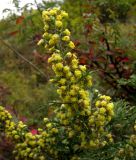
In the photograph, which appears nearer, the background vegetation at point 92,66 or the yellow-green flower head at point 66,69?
the yellow-green flower head at point 66,69

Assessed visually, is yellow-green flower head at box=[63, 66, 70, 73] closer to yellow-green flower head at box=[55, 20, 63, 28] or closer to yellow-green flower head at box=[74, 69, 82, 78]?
yellow-green flower head at box=[74, 69, 82, 78]

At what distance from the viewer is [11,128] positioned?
2.99 meters

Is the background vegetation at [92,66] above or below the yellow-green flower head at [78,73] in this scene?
above

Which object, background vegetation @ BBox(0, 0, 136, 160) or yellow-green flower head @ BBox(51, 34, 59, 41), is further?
background vegetation @ BBox(0, 0, 136, 160)

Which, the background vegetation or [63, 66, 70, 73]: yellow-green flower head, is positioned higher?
the background vegetation

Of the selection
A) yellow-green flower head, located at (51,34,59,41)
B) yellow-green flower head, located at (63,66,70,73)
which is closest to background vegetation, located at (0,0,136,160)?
yellow-green flower head, located at (63,66,70,73)

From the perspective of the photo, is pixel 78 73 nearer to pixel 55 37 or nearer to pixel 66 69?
pixel 66 69

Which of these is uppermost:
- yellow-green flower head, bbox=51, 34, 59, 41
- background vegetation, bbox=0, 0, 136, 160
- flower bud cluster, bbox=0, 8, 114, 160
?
background vegetation, bbox=0, 0, 136, 160

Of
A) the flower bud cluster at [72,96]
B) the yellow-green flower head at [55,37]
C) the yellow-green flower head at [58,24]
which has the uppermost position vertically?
the yellow-green flower head at [58,24]

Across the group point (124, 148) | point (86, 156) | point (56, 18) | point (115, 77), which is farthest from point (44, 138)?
point (115, 77)

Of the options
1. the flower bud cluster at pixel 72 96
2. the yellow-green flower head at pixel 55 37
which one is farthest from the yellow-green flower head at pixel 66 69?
the yellow-green flower head at pixel 55 37

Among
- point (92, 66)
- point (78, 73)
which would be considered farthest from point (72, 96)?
point (92, 66)

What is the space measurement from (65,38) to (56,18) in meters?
0.11

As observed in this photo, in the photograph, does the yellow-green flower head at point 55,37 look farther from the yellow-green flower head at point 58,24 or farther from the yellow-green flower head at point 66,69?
the yellow-green flower head at point 66,69
